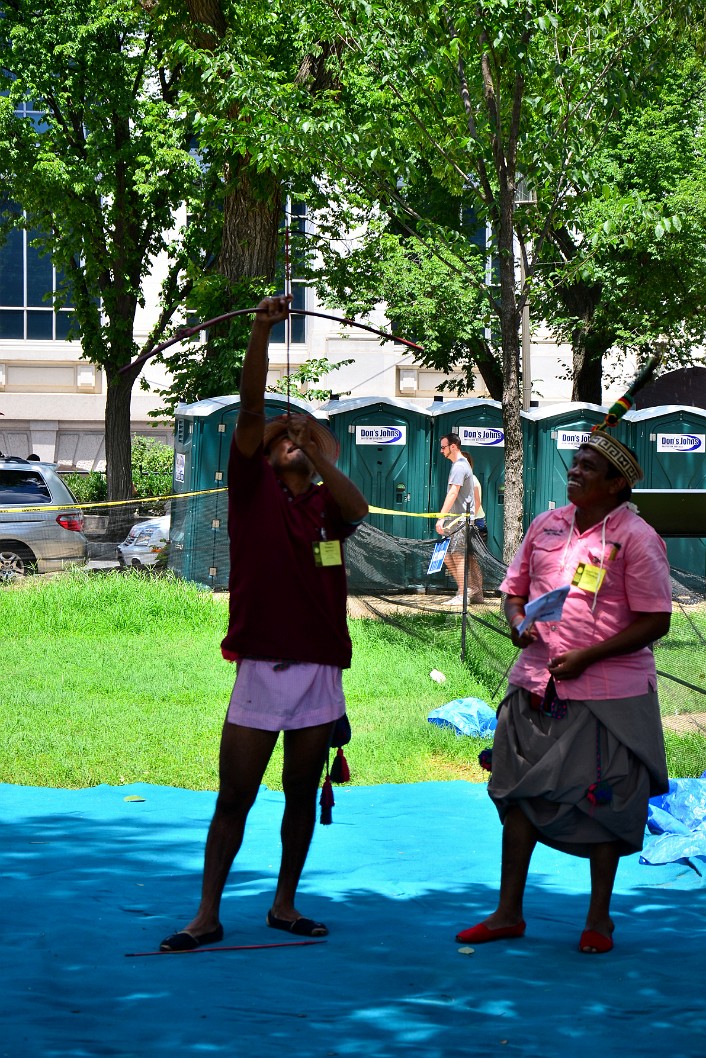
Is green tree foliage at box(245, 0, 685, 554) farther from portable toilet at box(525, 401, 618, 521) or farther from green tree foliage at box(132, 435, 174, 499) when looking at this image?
green tree foliage at box(132, 435, 174, 499)

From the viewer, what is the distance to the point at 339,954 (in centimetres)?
408

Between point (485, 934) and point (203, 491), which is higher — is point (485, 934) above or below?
below

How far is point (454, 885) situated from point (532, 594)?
137cm

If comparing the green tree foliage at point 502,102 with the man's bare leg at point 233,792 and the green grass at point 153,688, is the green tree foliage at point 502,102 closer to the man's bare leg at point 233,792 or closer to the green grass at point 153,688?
the green grass at point 153,688

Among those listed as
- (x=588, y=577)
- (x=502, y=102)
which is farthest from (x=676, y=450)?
(x=588, y=577)

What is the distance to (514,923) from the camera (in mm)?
4312

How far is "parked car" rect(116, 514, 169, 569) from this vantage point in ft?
45.6

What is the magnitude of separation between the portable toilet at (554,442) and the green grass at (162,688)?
5398 mm

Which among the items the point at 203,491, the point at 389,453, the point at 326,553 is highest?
the point at 389,453

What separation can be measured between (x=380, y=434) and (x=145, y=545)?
4.18 m

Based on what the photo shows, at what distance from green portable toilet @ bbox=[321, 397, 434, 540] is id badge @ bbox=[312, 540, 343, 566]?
40.9 feet

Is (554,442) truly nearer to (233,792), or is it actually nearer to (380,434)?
(380,434)

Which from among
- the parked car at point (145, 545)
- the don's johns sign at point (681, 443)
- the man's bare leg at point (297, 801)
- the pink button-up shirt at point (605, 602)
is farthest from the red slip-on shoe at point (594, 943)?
the don's johns sign at point (681, 443)

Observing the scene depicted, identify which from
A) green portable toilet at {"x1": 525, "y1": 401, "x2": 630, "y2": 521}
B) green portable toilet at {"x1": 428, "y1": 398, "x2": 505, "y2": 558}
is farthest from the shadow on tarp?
green portable toilet at {"x1": 525, "y1": 401, "x2": 630, "y2": 521}
